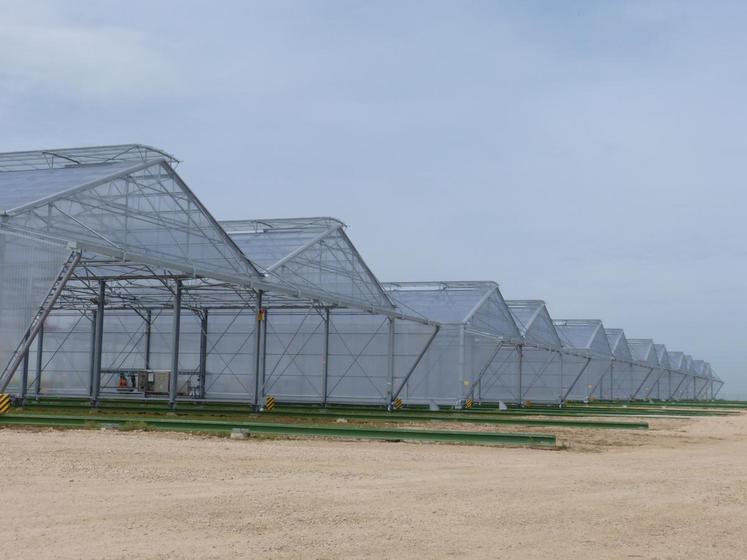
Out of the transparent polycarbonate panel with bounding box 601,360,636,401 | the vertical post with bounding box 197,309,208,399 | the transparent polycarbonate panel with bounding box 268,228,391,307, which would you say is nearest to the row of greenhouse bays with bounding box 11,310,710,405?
the vertical post with bounding box 197,309,208,399

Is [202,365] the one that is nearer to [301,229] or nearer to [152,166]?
[301,229]

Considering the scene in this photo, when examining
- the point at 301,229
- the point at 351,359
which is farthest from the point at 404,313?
the point at 301,229

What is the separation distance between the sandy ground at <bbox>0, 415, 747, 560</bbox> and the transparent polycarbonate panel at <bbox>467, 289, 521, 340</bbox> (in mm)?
27317

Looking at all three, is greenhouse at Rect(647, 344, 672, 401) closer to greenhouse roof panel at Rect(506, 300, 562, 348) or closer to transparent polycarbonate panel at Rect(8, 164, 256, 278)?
greenhouse roof panel at Rect(506, 300, 562, 348)

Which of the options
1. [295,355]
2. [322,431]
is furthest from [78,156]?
[295,355]

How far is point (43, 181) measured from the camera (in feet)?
91.4

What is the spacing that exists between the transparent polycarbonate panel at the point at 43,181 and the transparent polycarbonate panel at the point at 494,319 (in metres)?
22.6

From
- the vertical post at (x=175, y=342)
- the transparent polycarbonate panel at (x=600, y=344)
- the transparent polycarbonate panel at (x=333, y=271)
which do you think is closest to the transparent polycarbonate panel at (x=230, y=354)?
the transparent polycarbonate panel at (x=333, y=271)

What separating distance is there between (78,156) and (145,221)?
→ 418 cm

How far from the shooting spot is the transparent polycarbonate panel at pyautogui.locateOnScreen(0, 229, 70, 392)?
23.7 meters

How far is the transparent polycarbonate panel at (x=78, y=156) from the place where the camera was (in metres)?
29.1

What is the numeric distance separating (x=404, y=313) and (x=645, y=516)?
32.9m

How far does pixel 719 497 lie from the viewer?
13.3 meters

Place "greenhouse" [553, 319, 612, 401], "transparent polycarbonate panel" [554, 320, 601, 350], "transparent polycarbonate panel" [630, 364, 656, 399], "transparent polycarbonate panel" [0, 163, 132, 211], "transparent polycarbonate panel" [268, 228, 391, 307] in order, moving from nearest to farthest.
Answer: "transparent polycarbonate panel" [0, 163, 132, 211] < "transparent polycarbonate panel" [268, 228, 391, 307] < "greenhouse" [553, 319, 612, 401] < "transparent polycarbonate panel" [554, 320, 601, 350] < "transparent polycarbonate panel" [630, 364, 656, 399]
